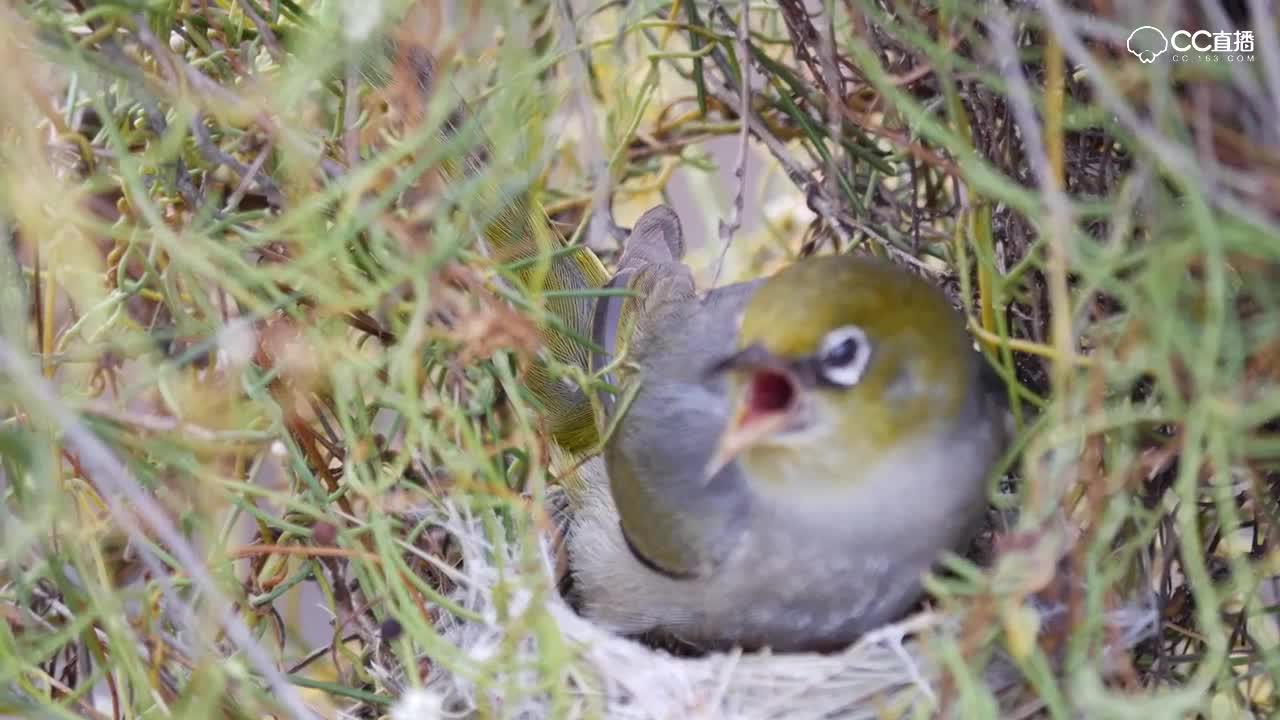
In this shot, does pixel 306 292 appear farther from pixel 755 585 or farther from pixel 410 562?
pixel 755 585

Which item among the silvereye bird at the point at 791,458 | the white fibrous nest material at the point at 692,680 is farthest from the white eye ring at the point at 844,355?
the white fibrous nest material at the point at 692,680

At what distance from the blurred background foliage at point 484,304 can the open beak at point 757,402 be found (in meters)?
0.15

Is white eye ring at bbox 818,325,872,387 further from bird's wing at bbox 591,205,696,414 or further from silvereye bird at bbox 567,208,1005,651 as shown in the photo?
bird's wing at bbox 591,205,696,414

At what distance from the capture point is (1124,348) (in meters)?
0.75

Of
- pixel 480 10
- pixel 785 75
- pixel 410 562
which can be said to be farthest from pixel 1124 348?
pixel 410 562

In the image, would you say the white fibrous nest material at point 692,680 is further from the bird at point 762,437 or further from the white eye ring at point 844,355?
the white eye ring at point 844,355

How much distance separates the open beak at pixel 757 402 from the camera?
38.1 inches

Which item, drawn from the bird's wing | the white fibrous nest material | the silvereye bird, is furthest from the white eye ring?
the bird's wing

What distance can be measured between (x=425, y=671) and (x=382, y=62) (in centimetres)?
53

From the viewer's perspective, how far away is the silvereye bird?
3.32 feet

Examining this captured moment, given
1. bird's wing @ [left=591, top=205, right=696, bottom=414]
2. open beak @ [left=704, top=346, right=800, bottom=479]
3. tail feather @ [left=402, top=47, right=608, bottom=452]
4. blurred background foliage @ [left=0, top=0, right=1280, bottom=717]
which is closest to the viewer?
blurred background foliage @ [left=0, top=0, right=1280, bottom=717]

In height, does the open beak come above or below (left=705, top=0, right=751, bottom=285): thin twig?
below

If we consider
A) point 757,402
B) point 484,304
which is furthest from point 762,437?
point 484,304

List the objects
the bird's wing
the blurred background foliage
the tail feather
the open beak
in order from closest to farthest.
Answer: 1. the blurred background foliage
2. the open beak
3. the tail feather
4. the bird's wing
